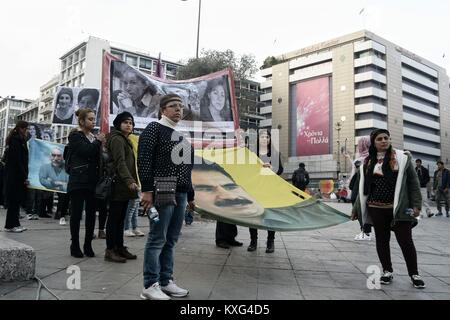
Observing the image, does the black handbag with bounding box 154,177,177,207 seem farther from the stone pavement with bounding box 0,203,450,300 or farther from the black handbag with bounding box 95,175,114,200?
the black handbag with bounding box 95,175,114,200

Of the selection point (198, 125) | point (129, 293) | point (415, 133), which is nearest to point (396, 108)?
point (415, 133)

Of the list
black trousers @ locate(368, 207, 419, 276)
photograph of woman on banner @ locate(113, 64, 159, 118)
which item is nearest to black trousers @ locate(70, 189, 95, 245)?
photograph of woman on banner @ locate(113, 64, 159, 118)

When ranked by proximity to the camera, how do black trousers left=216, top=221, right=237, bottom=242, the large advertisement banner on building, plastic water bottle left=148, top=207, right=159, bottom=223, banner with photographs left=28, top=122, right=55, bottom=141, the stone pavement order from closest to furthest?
1. plastic water bottle left=148, top=207, right=159, bottom=223
2. the stone pavement
3. black trousers left=216, top=221, right=237, bottom=242
4. banner with photographs left=28, top=122, right=55, bottom=141
5. the large advertisement banner on building

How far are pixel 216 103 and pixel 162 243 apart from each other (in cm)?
525

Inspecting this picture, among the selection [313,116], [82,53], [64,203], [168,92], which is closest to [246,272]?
[168,92]

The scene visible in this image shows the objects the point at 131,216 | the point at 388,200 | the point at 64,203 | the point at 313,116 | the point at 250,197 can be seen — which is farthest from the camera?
the point at 313,116

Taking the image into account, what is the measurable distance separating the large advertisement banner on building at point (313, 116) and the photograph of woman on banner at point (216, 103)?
64026mm

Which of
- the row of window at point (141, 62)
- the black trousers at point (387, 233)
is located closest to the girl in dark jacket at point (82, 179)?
the black trousers at point (387, 233)

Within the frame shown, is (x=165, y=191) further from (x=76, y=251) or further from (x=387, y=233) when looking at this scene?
(x=387, y=233)

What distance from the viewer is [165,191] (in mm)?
3404

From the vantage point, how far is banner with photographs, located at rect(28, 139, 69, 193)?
1032 centimetres

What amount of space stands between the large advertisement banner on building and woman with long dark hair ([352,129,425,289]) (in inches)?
2638
